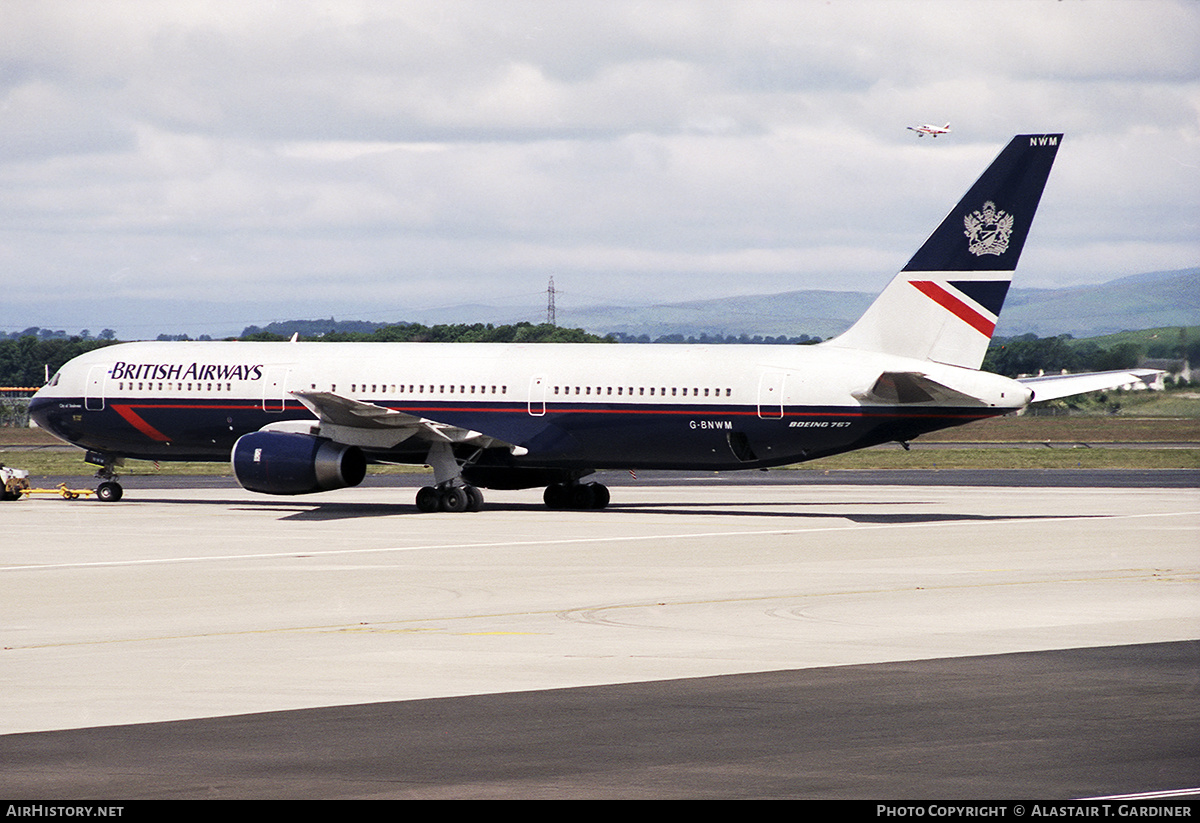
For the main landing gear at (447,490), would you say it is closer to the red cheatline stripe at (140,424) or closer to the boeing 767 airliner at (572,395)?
the boeing 767 airliner at (572,395)

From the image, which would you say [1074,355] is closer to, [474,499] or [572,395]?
[572,395]

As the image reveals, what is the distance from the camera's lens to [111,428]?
44344 mm

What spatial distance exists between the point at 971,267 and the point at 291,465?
55.9 feet

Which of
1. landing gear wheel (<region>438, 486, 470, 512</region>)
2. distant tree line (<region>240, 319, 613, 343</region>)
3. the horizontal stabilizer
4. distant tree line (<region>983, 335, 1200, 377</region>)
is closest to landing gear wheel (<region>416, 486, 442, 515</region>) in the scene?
landing gear wheel (<region>438, 486, 470, 512</region>)

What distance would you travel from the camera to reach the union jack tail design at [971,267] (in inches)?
1465

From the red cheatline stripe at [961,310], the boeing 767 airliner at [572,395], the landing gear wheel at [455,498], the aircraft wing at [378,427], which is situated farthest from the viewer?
the landing gear wheel at [455,498]

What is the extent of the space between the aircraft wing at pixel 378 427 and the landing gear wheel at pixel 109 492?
7730 mm

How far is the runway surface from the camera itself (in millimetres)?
11461

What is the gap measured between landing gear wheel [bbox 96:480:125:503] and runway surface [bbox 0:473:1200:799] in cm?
1059

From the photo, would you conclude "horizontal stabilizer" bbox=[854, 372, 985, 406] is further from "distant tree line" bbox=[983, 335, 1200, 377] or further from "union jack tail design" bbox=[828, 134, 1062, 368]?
"distant tree line" bbox=[983, 335, 1200, 377]

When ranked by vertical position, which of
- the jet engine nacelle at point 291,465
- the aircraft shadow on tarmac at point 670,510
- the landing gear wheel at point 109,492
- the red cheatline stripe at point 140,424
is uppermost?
the red cheatline stripe at point 140,424

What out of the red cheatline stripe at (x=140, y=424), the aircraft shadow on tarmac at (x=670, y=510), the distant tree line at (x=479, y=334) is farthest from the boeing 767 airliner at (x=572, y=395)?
the distant tree line at (x=479, y=334)

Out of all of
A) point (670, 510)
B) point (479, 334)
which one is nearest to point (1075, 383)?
point (670, 510)
